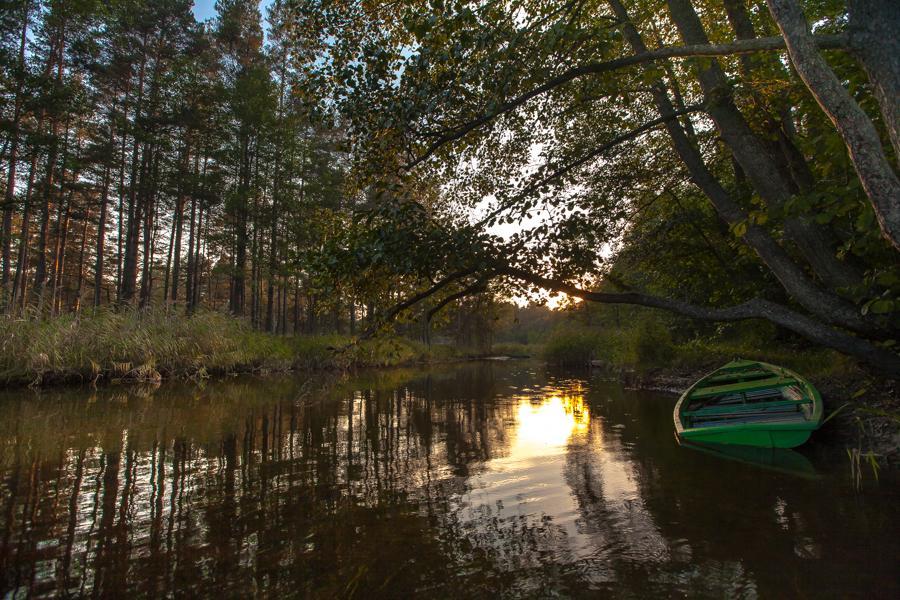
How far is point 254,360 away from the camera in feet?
64.3

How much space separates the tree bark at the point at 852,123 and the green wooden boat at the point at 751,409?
13.4 ft

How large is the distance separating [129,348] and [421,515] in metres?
13.7

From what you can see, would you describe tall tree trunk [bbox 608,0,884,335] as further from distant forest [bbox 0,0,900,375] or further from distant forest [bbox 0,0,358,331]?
distant forest [bbox 0,0,358,331]

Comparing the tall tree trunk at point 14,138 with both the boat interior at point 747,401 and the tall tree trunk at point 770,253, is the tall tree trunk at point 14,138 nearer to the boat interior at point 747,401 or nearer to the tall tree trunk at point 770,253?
the tall tree trunk at point 770,253

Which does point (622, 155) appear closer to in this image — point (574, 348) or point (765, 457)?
point (765, 457)

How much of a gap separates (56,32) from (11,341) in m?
14.9

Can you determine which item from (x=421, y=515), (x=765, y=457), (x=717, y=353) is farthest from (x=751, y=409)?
(x=717, y=353)

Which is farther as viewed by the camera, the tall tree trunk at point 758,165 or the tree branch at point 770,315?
the tall tree trunk at point 758,165

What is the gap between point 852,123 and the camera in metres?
3.39

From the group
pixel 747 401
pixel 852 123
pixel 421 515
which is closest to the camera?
pixel 852 123

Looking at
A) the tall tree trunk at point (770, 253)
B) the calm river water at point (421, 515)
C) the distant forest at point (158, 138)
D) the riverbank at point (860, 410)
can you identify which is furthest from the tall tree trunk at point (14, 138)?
the riverbank at point (860, 410)

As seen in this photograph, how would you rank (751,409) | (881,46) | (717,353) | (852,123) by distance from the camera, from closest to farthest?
(852,123) < (881,46) < (751,409) < (717,353)

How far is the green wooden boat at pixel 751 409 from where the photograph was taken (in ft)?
21.9

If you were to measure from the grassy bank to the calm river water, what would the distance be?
334 cm
